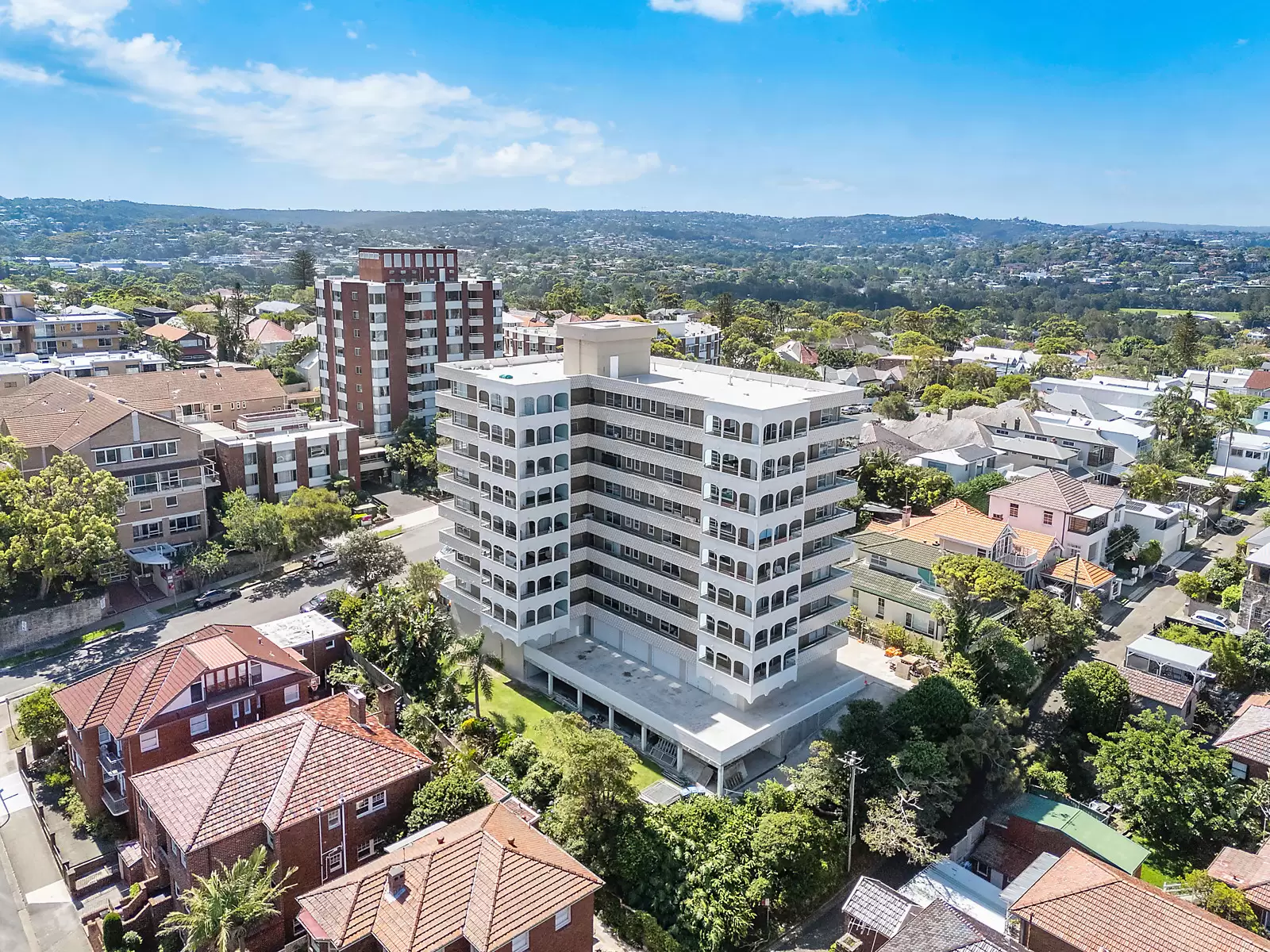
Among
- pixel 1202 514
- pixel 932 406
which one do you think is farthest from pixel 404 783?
pixel 932 406

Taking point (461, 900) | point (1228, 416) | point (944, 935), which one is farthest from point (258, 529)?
point (1228, 416)

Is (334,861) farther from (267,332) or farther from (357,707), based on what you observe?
(267,332)

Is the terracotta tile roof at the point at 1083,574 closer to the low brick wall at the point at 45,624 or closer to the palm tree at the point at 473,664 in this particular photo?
the palm tree at the point at 473,664

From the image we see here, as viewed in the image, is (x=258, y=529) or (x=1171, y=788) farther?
(x=258, y=529)

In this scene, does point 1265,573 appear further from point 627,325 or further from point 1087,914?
point 627,325

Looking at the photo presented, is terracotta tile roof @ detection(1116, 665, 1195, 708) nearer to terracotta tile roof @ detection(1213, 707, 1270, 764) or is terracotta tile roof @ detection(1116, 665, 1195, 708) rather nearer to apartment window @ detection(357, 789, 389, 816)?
terracotta tile roof @ detection(1213, 707, 1270, 764)

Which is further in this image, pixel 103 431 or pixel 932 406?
pixel 932 406
